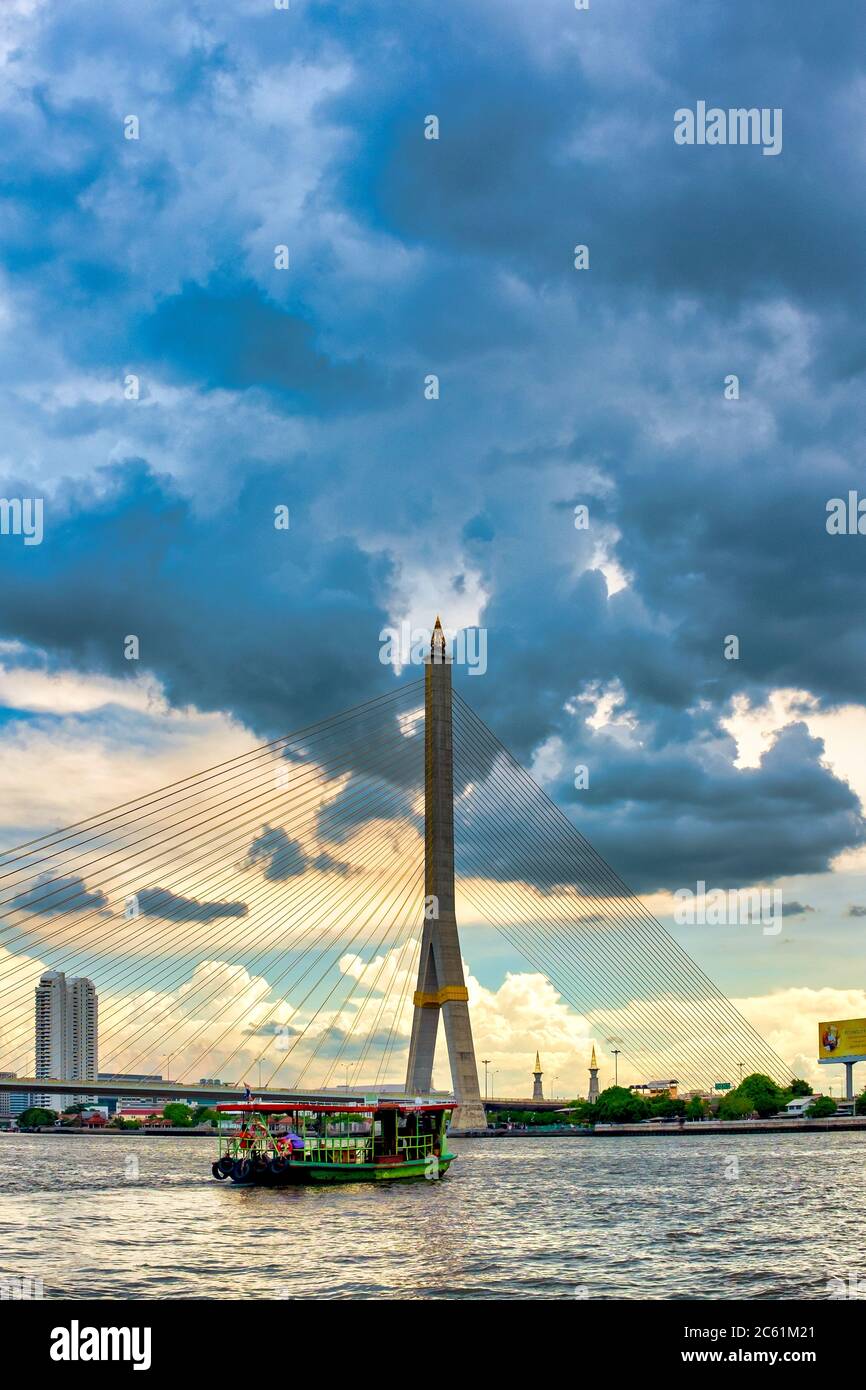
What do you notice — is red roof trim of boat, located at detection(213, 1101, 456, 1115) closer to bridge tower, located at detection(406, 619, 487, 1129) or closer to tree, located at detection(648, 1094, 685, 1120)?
bridge tower, located at detection(406, 619, 487, 1129)

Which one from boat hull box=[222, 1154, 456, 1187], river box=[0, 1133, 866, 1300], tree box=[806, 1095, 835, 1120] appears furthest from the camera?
tree box=[806, 1095, 835, 1120]

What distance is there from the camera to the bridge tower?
9012cm

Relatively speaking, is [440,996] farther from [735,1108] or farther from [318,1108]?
[735,1108]

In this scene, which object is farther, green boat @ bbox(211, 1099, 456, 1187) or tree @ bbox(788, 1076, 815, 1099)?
tree @ bbox(788, 1076, 815, 1099)

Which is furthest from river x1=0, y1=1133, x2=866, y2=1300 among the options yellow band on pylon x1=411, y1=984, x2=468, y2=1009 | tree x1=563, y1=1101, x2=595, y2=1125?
tree x1=563, y1=1101, x2=595, y2=1125

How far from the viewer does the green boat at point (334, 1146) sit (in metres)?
66.7

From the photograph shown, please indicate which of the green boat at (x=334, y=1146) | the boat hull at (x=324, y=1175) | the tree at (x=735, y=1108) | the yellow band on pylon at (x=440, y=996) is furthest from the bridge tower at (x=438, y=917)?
the tree at (x=735, y=1108)

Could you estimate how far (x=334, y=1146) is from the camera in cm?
7069

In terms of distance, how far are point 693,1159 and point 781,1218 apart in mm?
44191

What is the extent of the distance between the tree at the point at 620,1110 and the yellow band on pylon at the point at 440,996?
90.6m

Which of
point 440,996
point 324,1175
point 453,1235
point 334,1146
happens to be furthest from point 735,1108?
point 453,1235

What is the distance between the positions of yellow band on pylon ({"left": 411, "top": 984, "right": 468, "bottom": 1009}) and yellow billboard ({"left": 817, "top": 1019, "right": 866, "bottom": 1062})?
107m

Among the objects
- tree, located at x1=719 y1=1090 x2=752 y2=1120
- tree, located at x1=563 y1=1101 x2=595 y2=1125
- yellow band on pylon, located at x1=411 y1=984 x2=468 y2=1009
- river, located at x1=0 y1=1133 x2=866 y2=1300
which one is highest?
yellow band on pylon, located at x1=411 y1=984 x2=468 y2=1009

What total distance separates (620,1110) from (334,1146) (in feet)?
365
